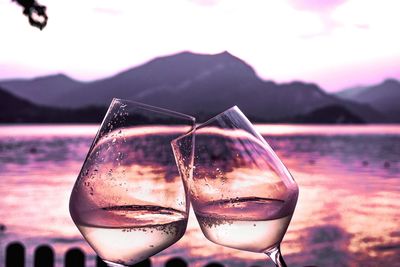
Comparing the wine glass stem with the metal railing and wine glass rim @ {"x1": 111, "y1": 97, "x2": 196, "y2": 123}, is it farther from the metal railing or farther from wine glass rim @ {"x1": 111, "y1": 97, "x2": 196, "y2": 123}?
the metal railing

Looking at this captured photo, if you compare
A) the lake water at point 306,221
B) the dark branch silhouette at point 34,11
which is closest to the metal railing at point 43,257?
the dark branch silhouette at point 34,11

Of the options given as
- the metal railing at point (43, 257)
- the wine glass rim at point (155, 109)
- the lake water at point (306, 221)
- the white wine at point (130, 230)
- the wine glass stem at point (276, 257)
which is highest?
the wine glass rim at point (155, 109)

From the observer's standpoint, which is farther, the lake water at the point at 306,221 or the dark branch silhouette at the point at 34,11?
the lake water at the point at 306,221

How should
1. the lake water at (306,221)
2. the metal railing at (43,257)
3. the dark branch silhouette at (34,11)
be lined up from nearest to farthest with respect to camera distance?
1. the dark branch silhouette at (34,11)
2. the metal railing at (43,257)
3. the lake water at (306,221)

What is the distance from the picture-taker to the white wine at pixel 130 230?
1.11 m

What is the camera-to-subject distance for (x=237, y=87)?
114 metres

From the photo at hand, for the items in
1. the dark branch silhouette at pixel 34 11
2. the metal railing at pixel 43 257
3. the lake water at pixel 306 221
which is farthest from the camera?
the lake water at pixel 306 221

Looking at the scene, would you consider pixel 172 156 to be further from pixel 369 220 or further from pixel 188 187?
pixel 369 220

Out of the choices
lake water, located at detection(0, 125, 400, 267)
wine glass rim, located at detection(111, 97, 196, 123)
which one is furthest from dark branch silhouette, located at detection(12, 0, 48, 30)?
lake water, located at detection(0, 125, 400, 267)

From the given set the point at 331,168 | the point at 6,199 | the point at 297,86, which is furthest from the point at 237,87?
the point at 6,199

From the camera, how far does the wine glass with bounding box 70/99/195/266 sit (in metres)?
1.12

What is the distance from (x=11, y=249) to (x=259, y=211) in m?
3.36

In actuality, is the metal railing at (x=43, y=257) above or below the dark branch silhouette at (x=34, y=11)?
below

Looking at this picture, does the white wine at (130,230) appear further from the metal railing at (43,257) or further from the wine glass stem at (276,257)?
the metal railing at (43,257)
